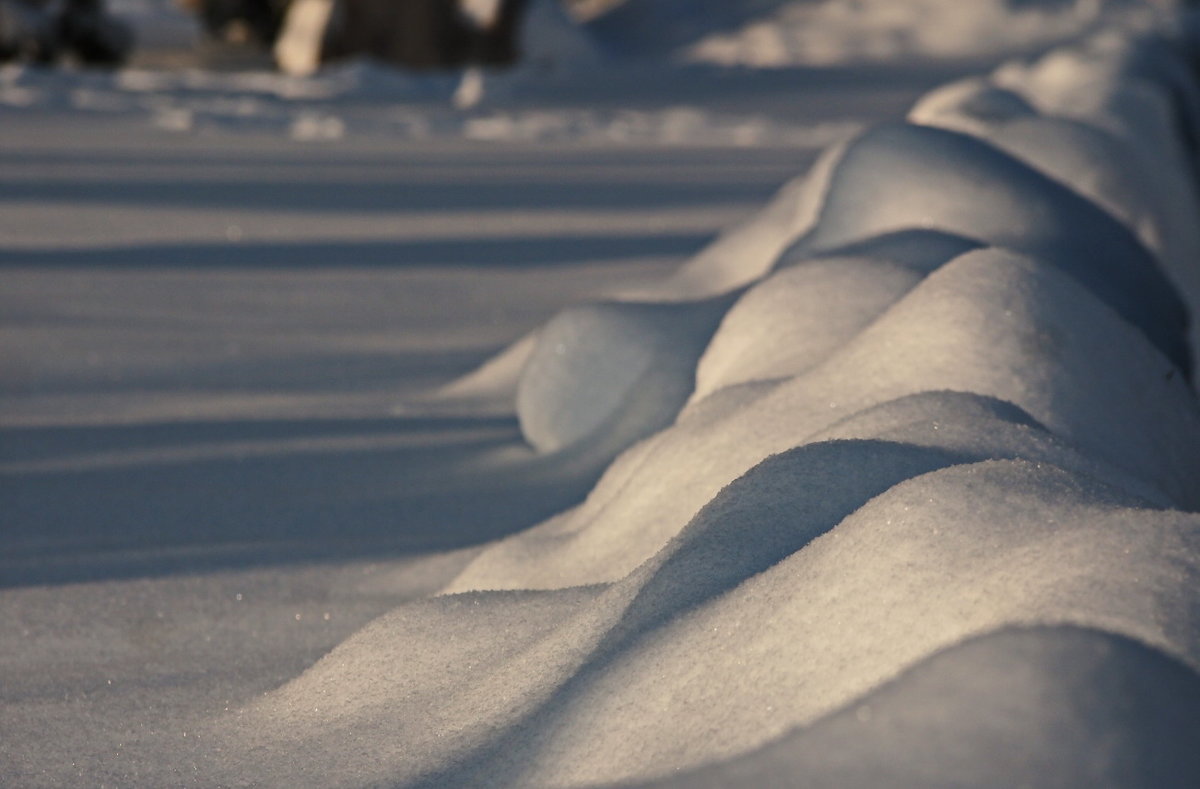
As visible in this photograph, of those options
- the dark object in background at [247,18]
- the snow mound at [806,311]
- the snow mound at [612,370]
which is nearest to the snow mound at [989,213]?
the snow mound at [806,311]

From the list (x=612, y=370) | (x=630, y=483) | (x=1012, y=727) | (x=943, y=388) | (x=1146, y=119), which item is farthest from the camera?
(x=1146, y=119)

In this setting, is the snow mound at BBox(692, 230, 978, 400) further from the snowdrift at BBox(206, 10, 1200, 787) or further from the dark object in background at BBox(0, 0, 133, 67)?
the dark object in background at BBox(0, 0, 133, 67)

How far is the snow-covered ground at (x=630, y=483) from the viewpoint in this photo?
2.55ft

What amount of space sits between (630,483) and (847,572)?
552mm

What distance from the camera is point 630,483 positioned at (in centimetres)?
140

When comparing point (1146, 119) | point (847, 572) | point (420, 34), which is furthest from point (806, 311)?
point (420, 34)

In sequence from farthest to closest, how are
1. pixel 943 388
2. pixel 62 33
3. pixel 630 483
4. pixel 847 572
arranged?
pixel 62 33 → pixel 630 483 → pixel 943 388 → pixel 847 572

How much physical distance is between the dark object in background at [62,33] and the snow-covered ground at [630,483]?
570cm

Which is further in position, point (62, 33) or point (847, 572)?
point (62, 33)

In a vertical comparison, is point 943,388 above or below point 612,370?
above

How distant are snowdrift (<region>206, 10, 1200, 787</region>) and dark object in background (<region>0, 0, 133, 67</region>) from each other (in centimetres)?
832

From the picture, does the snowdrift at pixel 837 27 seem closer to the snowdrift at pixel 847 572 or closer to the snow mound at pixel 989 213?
the snow mound at pixel 989 213

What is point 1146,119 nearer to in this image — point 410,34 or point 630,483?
point 630,483

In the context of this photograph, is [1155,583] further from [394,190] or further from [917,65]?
[917,65]
